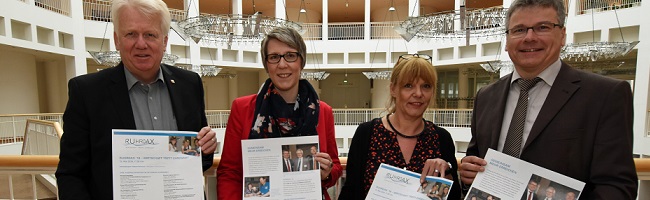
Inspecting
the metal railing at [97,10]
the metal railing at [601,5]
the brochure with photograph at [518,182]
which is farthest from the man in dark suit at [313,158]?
the metal railing at [97,10]

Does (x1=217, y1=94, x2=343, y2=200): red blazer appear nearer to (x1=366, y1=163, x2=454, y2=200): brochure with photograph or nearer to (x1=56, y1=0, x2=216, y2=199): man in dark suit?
(x1=56, y1=0, x2=216, y2=199): man in dark suit

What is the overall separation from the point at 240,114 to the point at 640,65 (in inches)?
502

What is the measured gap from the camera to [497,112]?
60.0 inches

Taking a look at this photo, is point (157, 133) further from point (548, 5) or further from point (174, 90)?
point (548, 5)

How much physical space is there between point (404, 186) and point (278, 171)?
582mm

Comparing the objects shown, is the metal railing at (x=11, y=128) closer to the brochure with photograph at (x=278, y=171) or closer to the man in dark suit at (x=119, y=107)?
the man in dark suit at (x=119, y=107)

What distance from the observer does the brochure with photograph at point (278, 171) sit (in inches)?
56.5

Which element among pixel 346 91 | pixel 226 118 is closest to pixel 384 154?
pixel 226 118

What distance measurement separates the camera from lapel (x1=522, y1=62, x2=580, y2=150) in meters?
1.35

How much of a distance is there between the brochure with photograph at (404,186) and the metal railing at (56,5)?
538 inches

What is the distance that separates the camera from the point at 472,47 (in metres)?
14.3

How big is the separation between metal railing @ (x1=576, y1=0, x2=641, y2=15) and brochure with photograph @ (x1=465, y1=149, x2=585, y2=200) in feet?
39.2

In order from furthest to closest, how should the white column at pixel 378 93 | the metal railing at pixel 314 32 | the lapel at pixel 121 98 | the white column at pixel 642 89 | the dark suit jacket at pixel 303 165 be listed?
the white column at pixel 378 93 → the metal railing at pixel 314 32 → the white column at pixel 642 89 → the dark suit jacket at pixel 303 165 → the lapel at pixel 121 98

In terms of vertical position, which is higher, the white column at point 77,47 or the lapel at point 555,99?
the white column at point 77,47
